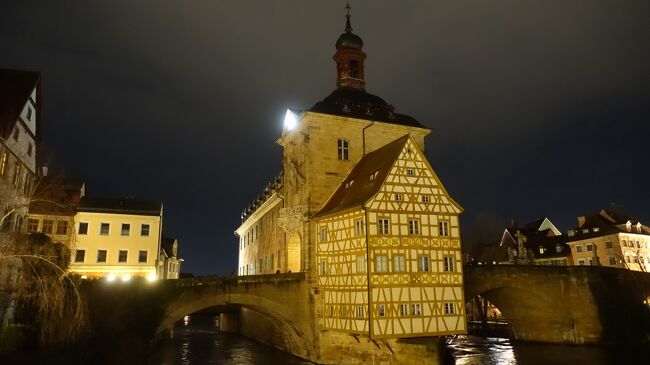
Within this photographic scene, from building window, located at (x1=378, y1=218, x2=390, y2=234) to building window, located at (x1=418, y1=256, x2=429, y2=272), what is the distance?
85.2 inches

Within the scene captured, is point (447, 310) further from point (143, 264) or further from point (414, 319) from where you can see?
point (143, 264)

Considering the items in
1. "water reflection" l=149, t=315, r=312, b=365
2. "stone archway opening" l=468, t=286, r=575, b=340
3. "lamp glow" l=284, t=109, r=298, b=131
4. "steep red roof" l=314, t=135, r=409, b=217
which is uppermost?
"lamp glow" l=284, t=109, r=298, b=131

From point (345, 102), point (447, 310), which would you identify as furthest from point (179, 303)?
point (345, 102)

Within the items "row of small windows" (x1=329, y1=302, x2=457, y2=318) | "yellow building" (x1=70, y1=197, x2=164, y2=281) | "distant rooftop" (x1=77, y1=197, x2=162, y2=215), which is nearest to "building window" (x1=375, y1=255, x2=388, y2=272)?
"row of small windows" (x1=329, y1=302, x2=457, y2=318)

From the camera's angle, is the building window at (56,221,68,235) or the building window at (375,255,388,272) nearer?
the building window at (375,255,388,272)

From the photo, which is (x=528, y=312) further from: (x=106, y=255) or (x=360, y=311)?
(x=106, y=255)

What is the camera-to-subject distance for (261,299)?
25.9 meters

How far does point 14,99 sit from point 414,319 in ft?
68.0

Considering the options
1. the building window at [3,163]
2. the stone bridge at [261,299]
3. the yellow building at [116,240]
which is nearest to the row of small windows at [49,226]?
the yellow building at [116,240]

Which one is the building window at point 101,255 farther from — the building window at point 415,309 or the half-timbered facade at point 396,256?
the building window at point 415,309

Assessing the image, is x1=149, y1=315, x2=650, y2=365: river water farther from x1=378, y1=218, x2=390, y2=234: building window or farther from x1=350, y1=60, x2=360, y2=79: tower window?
x1=350, y1=60, x2=360, y2=79: tower window

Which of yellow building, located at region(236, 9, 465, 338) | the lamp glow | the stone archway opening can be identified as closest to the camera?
yellow building, located at region(236, 9, 465, 338)

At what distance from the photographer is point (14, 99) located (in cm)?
2077

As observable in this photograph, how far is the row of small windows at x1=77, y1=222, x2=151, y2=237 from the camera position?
36.4 metres
